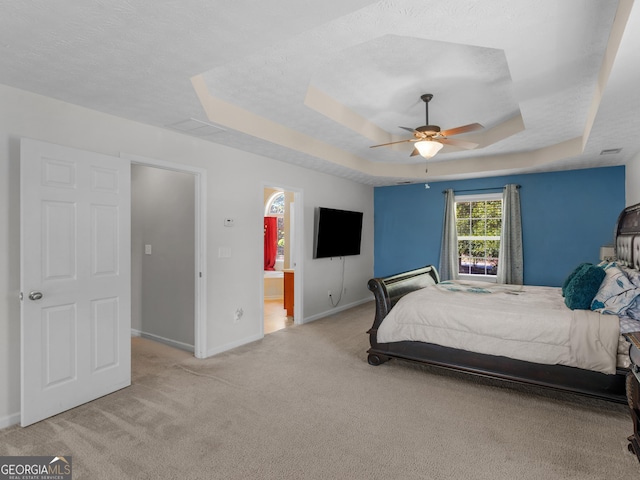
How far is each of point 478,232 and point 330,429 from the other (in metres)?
4.90

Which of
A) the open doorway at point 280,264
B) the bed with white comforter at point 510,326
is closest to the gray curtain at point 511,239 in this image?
the bed with white comforter at point 510,326

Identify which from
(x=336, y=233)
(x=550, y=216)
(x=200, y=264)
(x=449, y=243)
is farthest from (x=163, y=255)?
(x=550, y=216)

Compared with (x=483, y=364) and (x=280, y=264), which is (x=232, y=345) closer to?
(x=483, y=364)

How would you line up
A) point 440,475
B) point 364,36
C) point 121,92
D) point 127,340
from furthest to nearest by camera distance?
point 127,340, point 121,92, point 364,36, point 440,475

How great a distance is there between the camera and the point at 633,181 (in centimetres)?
453

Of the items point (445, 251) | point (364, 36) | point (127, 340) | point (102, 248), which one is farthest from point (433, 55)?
point (445, 251)

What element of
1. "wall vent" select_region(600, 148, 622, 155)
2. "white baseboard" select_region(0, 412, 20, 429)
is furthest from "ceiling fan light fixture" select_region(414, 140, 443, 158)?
"white baseboard" select_region(0, 412, 20, 429)

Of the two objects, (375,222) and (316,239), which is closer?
(316,239)

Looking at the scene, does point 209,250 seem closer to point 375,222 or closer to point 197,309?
point 197,309

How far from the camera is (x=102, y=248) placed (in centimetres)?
300

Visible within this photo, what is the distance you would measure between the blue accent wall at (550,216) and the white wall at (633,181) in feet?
0.50

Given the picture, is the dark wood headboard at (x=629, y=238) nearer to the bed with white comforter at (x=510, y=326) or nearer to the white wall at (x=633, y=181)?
the white wall at (x=633, y=181)

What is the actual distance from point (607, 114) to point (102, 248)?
428 centimetres

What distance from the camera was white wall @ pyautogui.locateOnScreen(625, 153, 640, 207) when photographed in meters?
4.30
